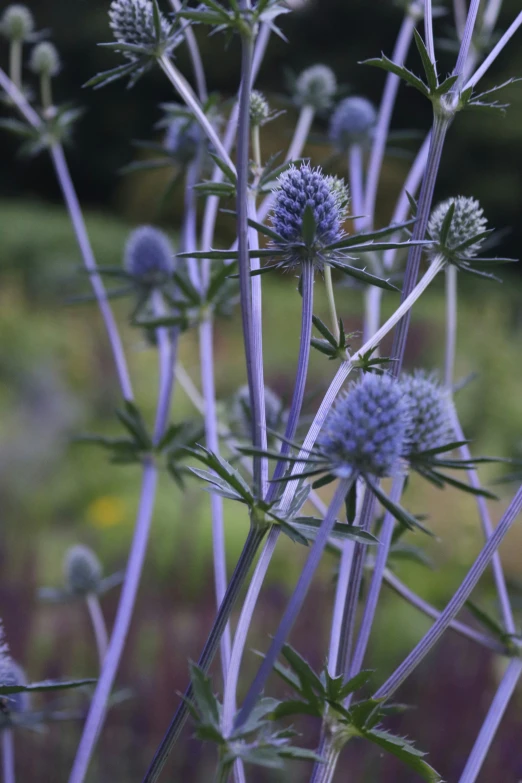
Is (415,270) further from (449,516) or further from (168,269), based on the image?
(449,516)

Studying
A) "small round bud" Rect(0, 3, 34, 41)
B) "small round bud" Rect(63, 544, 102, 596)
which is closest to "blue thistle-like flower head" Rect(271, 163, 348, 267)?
"small round bud" Rect(63, 544, 102, 596)

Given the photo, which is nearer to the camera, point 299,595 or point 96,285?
point 299,595

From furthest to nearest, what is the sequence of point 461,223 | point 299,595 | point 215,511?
point 215,511 < point 461,223 < point 299,595

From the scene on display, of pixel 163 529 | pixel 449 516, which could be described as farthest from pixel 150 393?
pixel 449 516

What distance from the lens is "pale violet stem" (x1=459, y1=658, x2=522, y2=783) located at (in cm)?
82

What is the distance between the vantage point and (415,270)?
78 centimetres

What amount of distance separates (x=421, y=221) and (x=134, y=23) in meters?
0.43

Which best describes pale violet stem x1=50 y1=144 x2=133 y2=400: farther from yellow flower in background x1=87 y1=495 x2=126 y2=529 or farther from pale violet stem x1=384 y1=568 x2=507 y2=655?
yellow flower in background x1=87 y1=495 x2=126 y2=529

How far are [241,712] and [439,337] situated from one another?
5542 millimetres

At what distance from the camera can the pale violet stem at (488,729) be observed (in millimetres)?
823

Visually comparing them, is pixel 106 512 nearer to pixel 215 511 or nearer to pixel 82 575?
pixel 82 575

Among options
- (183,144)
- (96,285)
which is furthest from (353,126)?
(96,285)

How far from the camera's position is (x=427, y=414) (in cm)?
80

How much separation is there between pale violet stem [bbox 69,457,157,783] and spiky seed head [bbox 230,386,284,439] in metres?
0.17
